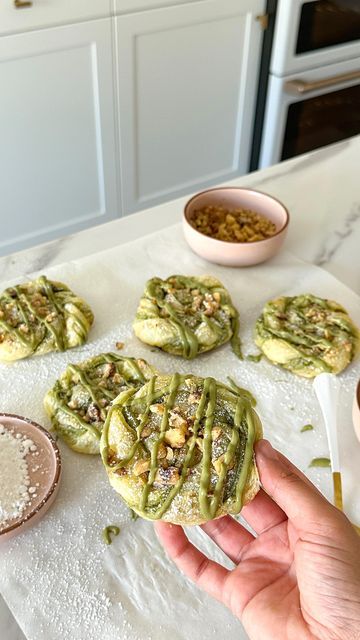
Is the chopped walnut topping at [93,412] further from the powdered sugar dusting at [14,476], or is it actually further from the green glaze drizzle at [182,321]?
the green glaze drizzle at [182,321]

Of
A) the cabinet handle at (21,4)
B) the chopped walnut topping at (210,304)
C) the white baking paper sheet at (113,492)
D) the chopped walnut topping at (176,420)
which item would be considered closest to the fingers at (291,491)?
the chopped walnut topping at (176,420)

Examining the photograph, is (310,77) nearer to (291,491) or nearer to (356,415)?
(356,415)

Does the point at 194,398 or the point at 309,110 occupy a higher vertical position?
the point at 194,398

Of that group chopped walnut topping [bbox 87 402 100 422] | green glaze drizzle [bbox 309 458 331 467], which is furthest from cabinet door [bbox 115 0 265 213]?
green glaze drizzle [bbox 309 458 331 467]

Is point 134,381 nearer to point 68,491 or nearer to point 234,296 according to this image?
point 68,491

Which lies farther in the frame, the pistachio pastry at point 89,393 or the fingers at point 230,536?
the pistachio pastry at point 89,393

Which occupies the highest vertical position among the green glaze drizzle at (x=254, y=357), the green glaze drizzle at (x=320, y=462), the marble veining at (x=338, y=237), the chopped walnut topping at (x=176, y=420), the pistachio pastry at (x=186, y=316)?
the chopped walnut topping at (x=176, y=420)

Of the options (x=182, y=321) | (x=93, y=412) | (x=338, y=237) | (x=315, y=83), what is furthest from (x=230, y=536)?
(x=315, y=83)
